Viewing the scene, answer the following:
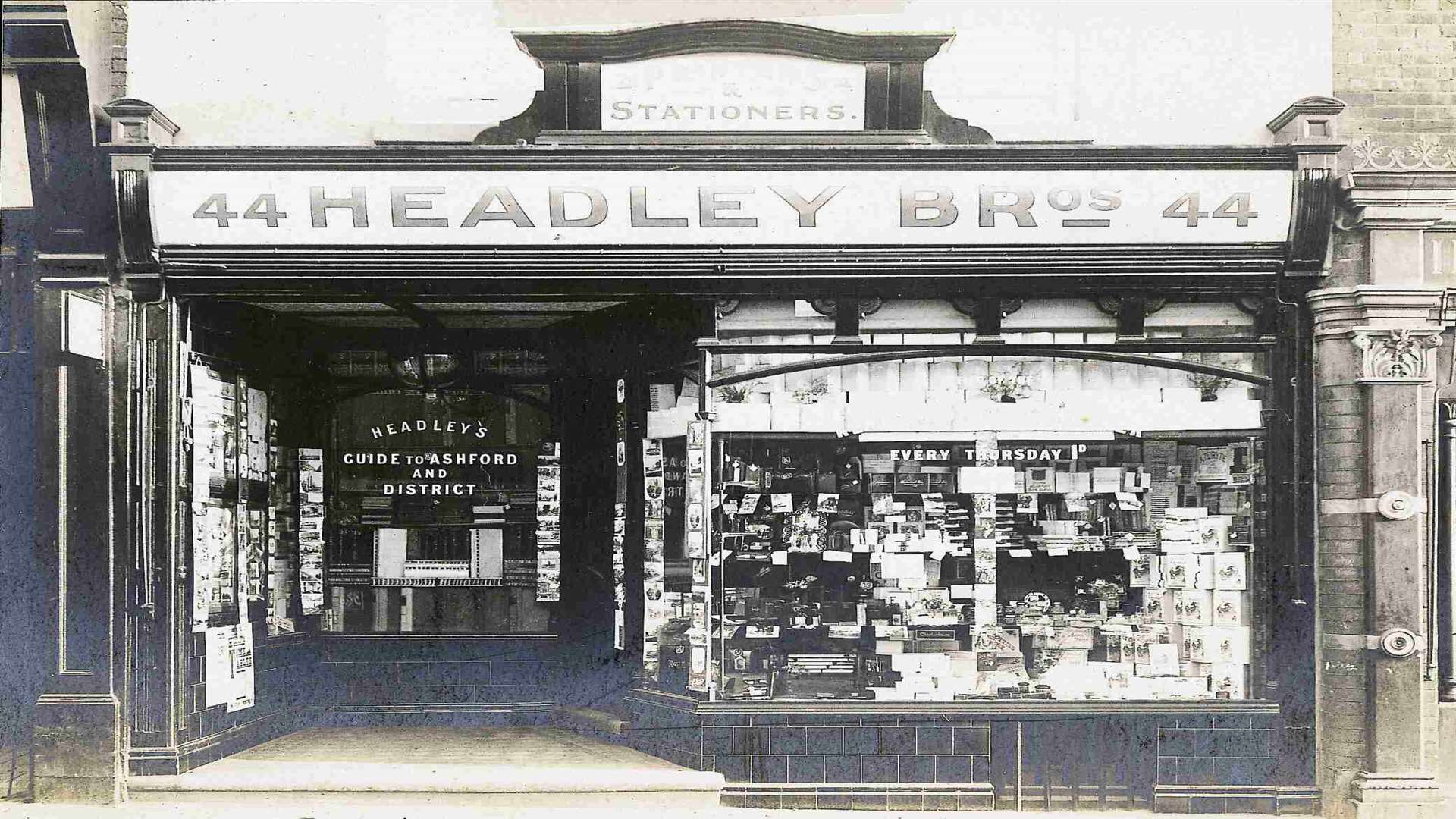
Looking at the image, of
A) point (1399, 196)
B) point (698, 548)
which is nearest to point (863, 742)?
point (698, 548)

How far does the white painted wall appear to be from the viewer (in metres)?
7.14

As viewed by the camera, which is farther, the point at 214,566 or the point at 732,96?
the point at 214,566

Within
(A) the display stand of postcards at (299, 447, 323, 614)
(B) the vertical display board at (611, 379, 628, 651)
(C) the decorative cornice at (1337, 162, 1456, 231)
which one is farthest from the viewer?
(A) the display stand of postcards at (299, 447, 323, 614)

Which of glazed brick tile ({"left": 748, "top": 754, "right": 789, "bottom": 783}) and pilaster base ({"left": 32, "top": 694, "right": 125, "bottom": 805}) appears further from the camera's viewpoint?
glazed brick tile ({"left": 748, "top": 754, "right": 789, "bottom": 783})

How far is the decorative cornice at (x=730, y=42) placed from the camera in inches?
272

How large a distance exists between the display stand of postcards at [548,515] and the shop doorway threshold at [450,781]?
144cm

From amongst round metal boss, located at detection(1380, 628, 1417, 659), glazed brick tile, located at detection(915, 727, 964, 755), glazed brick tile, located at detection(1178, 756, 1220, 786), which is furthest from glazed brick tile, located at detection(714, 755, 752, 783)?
round metal boss, located at detection(1380, 628, 1417, 659)

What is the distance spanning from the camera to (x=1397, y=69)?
7.00m

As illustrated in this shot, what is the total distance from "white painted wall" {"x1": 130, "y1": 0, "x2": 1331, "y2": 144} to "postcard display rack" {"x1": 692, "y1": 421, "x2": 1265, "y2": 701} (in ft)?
7.26

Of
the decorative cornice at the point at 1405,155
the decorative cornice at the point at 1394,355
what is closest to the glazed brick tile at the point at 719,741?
the decorative cornice at the point at 1394,355

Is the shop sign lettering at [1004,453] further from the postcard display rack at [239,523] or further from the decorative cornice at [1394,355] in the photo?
the postcard display rack at [239,523]

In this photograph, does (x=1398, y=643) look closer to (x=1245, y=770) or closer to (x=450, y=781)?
(x=1245, y=770)

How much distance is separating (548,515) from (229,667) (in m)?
2.42

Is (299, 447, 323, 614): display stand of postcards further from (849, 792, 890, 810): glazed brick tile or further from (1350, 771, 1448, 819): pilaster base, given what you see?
(1350, 771, 1448, 819): pilaster base
